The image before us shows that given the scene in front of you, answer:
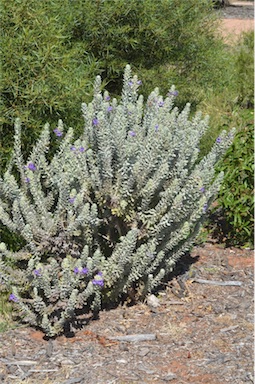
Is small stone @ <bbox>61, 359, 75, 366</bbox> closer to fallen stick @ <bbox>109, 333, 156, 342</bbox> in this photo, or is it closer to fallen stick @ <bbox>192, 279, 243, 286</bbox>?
fallen stick @ <bbox>109, 333, 156, 342</bbox>

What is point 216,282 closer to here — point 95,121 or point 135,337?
point 135,337

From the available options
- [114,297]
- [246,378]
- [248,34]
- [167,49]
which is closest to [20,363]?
[114,297]

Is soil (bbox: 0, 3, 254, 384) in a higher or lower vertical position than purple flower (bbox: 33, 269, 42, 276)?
lower

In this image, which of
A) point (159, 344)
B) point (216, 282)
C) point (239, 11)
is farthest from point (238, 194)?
point (239, 11)

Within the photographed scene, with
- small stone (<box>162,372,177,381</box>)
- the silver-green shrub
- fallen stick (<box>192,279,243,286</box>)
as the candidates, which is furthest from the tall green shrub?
small stone (<box>162,372,177,381</box>)

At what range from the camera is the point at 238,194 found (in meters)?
4.96

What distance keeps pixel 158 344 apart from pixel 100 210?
0.81m

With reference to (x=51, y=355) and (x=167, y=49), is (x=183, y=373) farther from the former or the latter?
(x=167, y=49)

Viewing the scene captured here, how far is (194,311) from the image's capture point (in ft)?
13.1

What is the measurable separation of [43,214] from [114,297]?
0.66 meters

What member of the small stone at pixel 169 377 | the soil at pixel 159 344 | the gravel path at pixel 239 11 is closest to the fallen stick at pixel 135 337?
the soil at pixel 159 344

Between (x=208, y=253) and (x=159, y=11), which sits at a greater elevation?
(x=159, y=11)

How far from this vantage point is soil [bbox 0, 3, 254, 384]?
3.28 m

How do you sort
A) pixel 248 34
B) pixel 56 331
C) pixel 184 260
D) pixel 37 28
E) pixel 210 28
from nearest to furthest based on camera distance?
1. pixel 56 331
2. pixel 37 28
3. pixel 184 260
4. pixel 210 28
5. pixel 248 34
